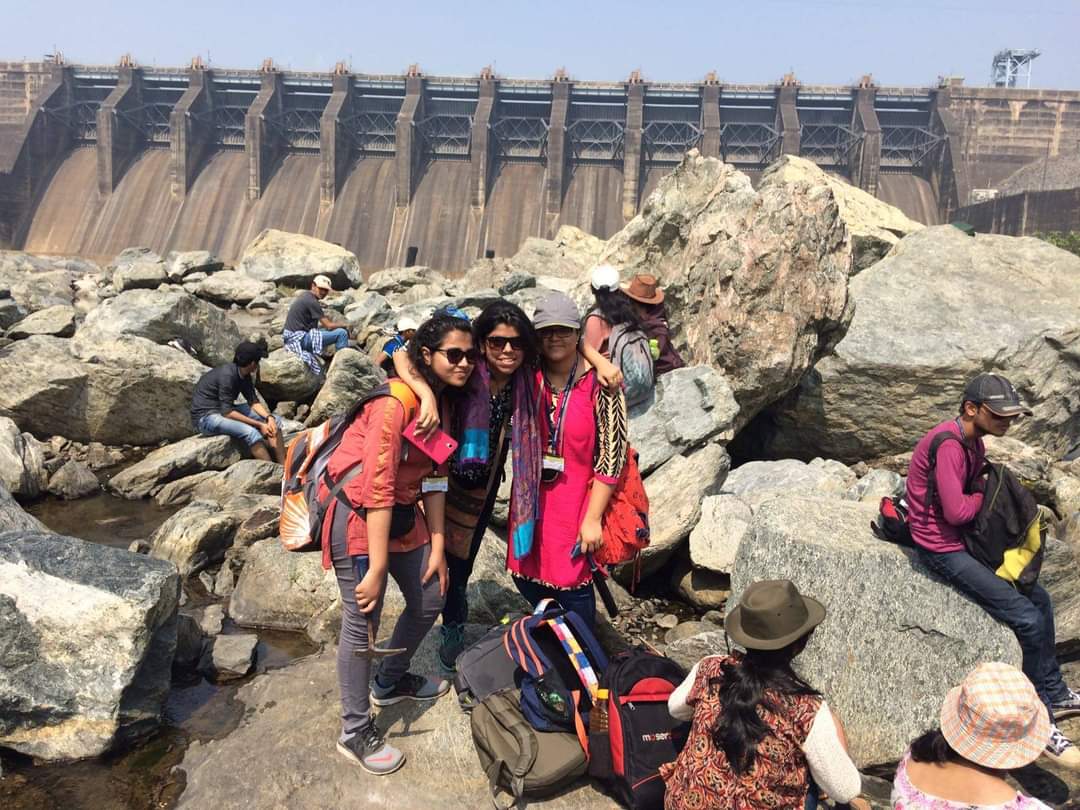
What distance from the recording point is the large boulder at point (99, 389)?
7434 mm

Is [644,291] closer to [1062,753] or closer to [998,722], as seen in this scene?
[1062,753]

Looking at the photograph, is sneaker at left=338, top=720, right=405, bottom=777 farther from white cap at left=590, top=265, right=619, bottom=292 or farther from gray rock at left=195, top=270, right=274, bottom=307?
gray rock at left=195, top=270, right=274, bottom=307

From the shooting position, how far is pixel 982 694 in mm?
1936

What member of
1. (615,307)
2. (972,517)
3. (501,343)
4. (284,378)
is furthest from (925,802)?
(284,378)

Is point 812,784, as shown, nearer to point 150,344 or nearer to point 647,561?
point 647,561

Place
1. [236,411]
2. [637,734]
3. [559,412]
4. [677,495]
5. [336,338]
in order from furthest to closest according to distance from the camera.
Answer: [336,338] → [236,411] → [677,495] → [559,412] → [637,734]

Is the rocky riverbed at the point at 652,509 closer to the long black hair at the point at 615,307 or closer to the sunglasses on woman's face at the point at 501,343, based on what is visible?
the long black hair at the point at 615,307

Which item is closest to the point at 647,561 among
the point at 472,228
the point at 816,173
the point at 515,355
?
the point at 515,355

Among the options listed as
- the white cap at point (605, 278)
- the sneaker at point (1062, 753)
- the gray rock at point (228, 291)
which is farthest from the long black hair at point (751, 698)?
the gray rock at point (228, 291)

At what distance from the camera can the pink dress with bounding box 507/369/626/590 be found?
2840 millimetres

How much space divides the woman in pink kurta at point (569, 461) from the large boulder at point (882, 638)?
4.03 feet

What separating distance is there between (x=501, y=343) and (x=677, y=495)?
2.73m

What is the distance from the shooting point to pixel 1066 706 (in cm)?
344

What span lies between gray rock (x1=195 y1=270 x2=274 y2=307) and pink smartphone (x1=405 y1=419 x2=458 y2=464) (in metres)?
13.5
